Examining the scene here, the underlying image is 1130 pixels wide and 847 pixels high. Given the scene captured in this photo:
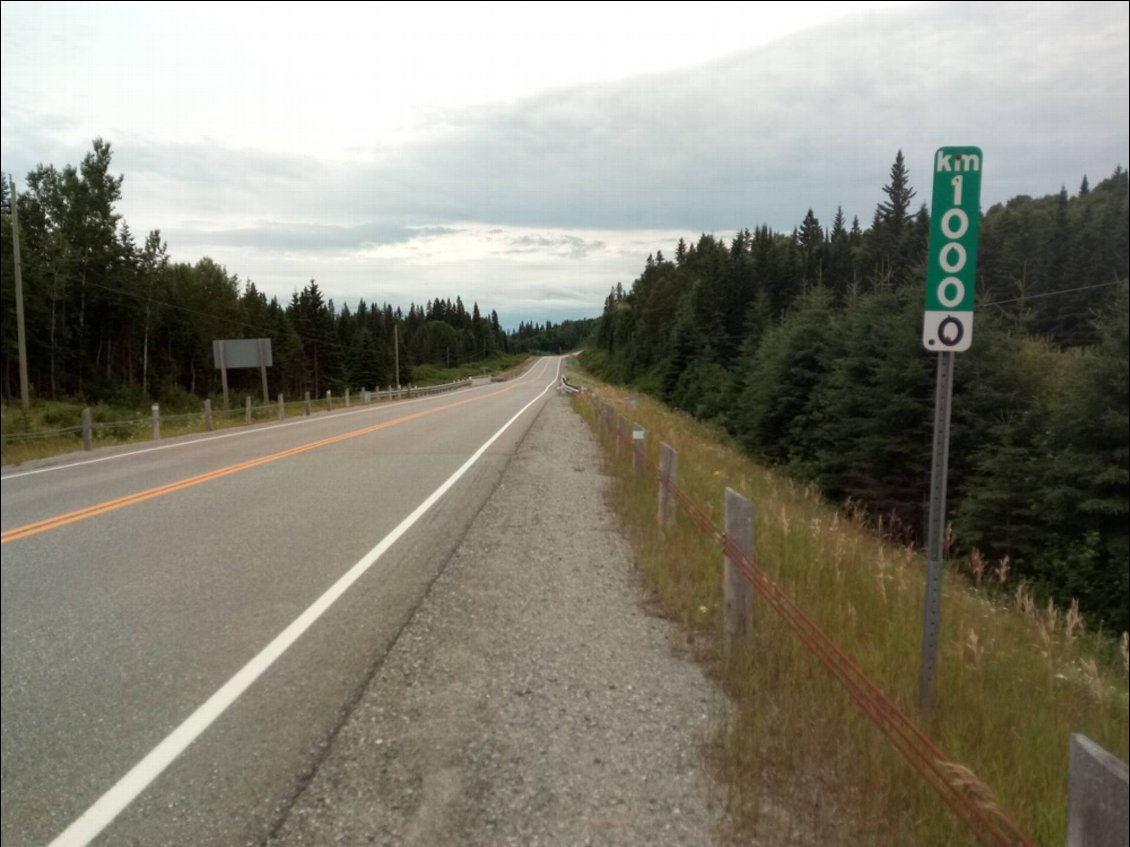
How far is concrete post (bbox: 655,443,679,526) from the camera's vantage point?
7121mm

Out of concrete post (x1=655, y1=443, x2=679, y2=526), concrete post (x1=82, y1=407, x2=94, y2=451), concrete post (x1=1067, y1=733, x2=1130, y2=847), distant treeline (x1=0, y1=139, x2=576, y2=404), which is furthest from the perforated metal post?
distant treeline (x1=0, y1=139, x2=576, y2=404)

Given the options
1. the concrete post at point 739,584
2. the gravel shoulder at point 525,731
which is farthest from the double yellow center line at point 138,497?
the concrete post at point 739,584

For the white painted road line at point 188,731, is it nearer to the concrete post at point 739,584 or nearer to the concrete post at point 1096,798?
the concrete post at point 739,584

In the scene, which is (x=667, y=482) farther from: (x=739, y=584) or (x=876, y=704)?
(x=876, y=704)

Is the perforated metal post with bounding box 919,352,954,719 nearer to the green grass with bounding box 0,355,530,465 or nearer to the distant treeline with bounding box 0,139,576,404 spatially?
the green grass with bounding box 0,355,530,465

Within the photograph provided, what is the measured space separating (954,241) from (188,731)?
396 cm

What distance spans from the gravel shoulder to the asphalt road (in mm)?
232

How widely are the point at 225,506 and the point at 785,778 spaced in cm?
810

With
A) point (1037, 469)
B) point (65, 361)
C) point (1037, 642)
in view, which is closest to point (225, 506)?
point (1037, 642)

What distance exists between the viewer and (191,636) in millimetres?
4848

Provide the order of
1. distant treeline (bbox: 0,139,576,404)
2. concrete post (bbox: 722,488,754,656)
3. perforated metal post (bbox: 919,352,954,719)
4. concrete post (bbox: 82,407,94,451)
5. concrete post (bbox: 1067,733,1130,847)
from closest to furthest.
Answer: concrete post (bbox: 1067,733,1130,847) < perforated metal post (bbox: 919,352,954,719) < concrete post (bbox: 722,488,754,656) < concrete post (bbox: 82,407,94,451) < distant treeline (bbox: 0,139,576,404)

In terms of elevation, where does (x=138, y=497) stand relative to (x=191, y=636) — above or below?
below

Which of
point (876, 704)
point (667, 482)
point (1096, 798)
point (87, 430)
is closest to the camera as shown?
point (1096, 798)

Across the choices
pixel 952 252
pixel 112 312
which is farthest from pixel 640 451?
pixel 112 312
